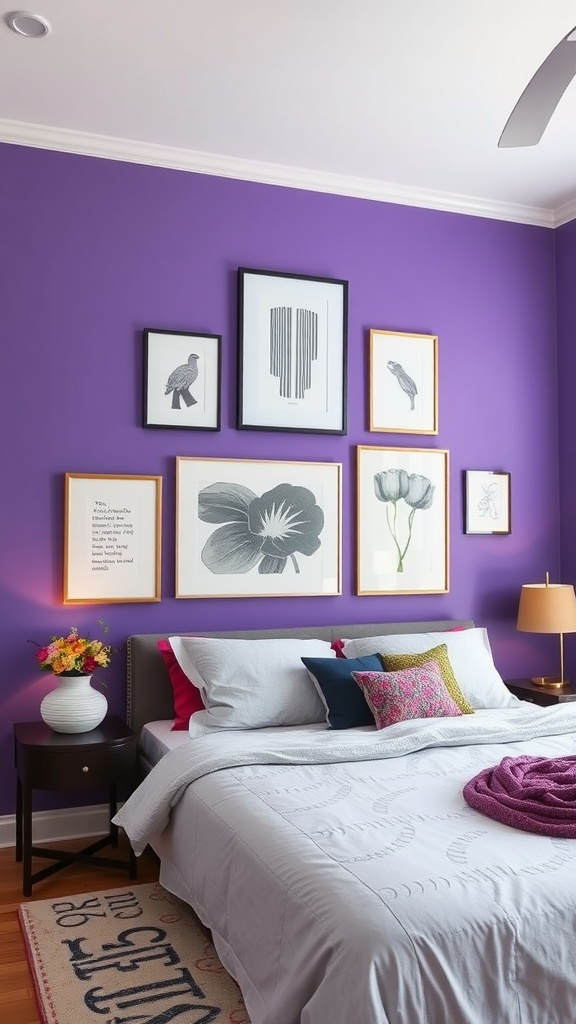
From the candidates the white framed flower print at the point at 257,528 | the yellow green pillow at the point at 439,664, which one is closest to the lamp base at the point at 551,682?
the yellow green pillow at the point at 439,664

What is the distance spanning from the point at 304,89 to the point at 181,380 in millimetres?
1318

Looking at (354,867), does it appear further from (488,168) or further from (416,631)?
(488,168)

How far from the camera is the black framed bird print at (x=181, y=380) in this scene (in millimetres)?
4059

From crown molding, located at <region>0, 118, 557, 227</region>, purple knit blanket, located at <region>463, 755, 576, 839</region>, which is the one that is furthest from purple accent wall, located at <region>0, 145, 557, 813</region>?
purple knit blanket, located at <region>463, 755, 576, 839</region>

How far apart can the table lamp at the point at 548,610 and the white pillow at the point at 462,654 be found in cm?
41

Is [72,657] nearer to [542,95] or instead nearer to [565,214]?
[542,95]

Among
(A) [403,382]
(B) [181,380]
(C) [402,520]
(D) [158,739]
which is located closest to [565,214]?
(A) [403,382]

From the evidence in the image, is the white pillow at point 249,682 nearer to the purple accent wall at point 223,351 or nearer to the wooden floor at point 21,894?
the purple accent wall at point 223,351

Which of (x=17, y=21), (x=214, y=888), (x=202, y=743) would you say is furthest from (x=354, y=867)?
(x=17, y=21)

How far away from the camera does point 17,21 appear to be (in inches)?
120

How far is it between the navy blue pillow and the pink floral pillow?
5cm

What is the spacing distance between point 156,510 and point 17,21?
1941 millimetres

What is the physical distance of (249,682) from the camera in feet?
12.0

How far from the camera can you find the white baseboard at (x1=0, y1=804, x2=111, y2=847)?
379cm
